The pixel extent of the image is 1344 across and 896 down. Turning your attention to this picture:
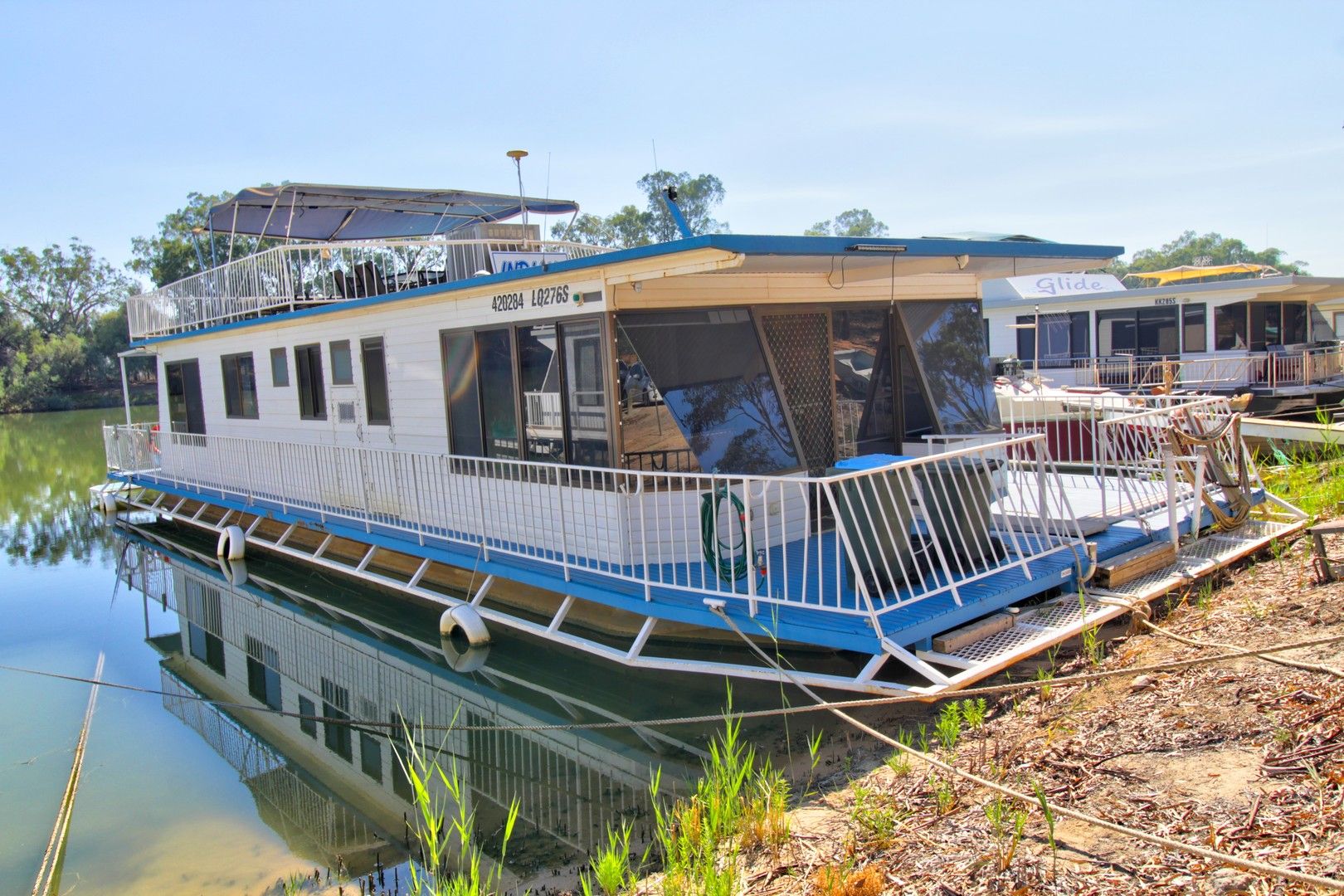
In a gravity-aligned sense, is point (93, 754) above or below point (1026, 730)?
below

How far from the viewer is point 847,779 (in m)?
4.97

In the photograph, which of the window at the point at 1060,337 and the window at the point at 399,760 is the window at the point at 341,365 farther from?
the window at the point at 1060,337

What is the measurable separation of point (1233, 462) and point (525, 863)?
641 centimetres

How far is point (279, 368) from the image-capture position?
1186 centimetres

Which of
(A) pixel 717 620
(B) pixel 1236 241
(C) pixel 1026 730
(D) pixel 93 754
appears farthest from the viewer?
(B) pixel 1236 241

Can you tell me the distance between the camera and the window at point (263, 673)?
827 centimetres

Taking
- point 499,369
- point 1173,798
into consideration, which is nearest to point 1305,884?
point 1173,798

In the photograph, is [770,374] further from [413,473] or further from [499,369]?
[413,473]

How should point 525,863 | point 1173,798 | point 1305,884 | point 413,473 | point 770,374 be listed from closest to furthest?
point 1305,884 < point 1173,798 < point 525,863 < point 770,374 < point 413,473

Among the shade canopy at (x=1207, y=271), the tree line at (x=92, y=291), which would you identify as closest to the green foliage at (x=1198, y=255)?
the tree line at (x=92, y=291)

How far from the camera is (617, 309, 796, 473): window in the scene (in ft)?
23.4

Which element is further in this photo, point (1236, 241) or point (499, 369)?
point (1236, 241)

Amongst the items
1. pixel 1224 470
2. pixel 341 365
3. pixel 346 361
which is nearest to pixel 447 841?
pixel 1224 470

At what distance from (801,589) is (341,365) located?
21.6 ft
